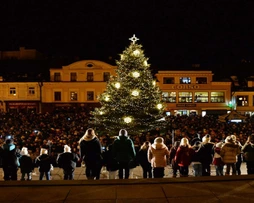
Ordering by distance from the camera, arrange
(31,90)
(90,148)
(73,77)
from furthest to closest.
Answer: (73,77), (31,90), (90,148)

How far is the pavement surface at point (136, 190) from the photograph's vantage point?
25.1ft

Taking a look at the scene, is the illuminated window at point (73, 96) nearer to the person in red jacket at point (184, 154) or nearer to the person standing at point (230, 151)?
the person in red jacket at point (184, 154)

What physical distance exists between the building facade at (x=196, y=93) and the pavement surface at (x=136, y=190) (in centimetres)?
3708

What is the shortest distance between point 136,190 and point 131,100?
15665 millimetres

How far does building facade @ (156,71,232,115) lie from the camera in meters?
46.0

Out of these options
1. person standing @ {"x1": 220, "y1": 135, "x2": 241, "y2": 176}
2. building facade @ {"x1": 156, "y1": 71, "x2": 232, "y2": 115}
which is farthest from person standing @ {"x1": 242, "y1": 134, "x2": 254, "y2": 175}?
building facade @ {"x1": 156, "y1": 71, "x2": 232, "y2": 115}

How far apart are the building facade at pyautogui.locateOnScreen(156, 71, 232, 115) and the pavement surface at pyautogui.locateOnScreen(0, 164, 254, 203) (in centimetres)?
3708

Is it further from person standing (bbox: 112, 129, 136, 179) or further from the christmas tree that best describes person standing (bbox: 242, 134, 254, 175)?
the christmas tree

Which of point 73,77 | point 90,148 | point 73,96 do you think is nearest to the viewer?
point 90,148

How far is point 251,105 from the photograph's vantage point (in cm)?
4703

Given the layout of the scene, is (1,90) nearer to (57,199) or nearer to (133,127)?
(133,127)

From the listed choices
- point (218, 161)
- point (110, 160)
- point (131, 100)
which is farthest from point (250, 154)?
point (131, 100)

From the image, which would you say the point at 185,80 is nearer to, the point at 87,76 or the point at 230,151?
the point at 87,76

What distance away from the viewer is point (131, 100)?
2386 centimetres
